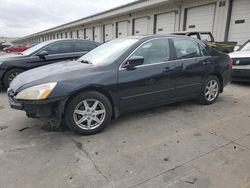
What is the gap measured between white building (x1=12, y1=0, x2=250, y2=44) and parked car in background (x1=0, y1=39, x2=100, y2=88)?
7829mm

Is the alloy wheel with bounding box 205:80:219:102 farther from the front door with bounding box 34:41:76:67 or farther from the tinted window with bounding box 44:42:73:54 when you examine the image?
the tinted window with bounding box 44:42:73:54

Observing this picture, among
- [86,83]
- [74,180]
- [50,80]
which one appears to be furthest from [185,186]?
[50,80]

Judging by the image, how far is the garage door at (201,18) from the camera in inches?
476

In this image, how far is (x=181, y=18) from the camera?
45.2ft

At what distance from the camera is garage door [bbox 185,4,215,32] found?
12.1m

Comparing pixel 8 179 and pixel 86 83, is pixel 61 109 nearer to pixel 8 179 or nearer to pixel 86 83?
pixel 86 83

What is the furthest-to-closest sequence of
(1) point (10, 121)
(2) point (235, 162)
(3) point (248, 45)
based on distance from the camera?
(3) point (248, 45), (1) point (10, 121), (2) point (235, 162)

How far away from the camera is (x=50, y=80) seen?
3.09 metres

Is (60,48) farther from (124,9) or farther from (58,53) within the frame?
(124,9)

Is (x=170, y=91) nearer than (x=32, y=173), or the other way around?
(x=32, y=173)

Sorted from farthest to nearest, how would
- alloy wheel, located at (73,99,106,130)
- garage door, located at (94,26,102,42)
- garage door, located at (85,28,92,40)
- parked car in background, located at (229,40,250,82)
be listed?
1. garage door, located at (85,28,92,40)
2. garage door, located at (94,26,102,42)
3. parked car in background, located at (229,40,250,82)
4. alloy wheel, located at (73,99,106,130)

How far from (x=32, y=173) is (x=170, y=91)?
2.66 metres

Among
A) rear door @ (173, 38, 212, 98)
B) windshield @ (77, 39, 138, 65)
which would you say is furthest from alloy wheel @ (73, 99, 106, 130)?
rear door @ (173, 38, 212, 98)

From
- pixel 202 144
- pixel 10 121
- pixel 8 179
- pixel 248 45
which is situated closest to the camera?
pixel 8 179
